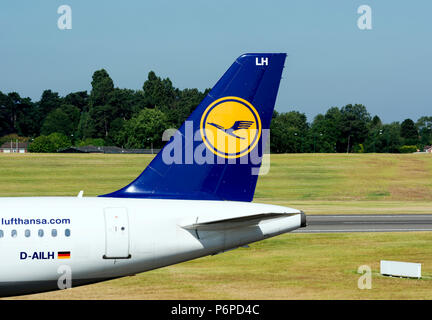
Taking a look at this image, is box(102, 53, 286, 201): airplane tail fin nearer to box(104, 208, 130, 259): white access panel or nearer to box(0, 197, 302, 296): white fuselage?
box(0, 197, 302, 296): white fuselage

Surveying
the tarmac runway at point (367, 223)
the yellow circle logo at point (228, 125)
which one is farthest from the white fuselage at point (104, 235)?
the tarmac runway at point (367, 223)

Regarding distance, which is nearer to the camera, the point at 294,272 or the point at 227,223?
the point at 227,223

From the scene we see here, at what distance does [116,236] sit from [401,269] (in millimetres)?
17506

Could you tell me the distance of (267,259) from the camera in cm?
4025

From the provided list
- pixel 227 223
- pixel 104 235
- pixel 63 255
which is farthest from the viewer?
pixel 227 223

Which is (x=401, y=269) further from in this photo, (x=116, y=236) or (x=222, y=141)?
(x=116, y=236)

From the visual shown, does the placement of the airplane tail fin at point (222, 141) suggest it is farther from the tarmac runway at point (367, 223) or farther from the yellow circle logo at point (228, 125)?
the tarmac runway at point (367, 223)

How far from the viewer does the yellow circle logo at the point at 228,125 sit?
24609 mm

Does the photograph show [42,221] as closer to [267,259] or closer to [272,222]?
[272,222]

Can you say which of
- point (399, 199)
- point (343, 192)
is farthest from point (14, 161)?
point (399, 199)

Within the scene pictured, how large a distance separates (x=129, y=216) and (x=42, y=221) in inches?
116

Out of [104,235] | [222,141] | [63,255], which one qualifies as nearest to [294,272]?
[222,141]

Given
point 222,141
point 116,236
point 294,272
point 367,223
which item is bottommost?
point 367,223

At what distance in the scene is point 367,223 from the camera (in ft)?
203
